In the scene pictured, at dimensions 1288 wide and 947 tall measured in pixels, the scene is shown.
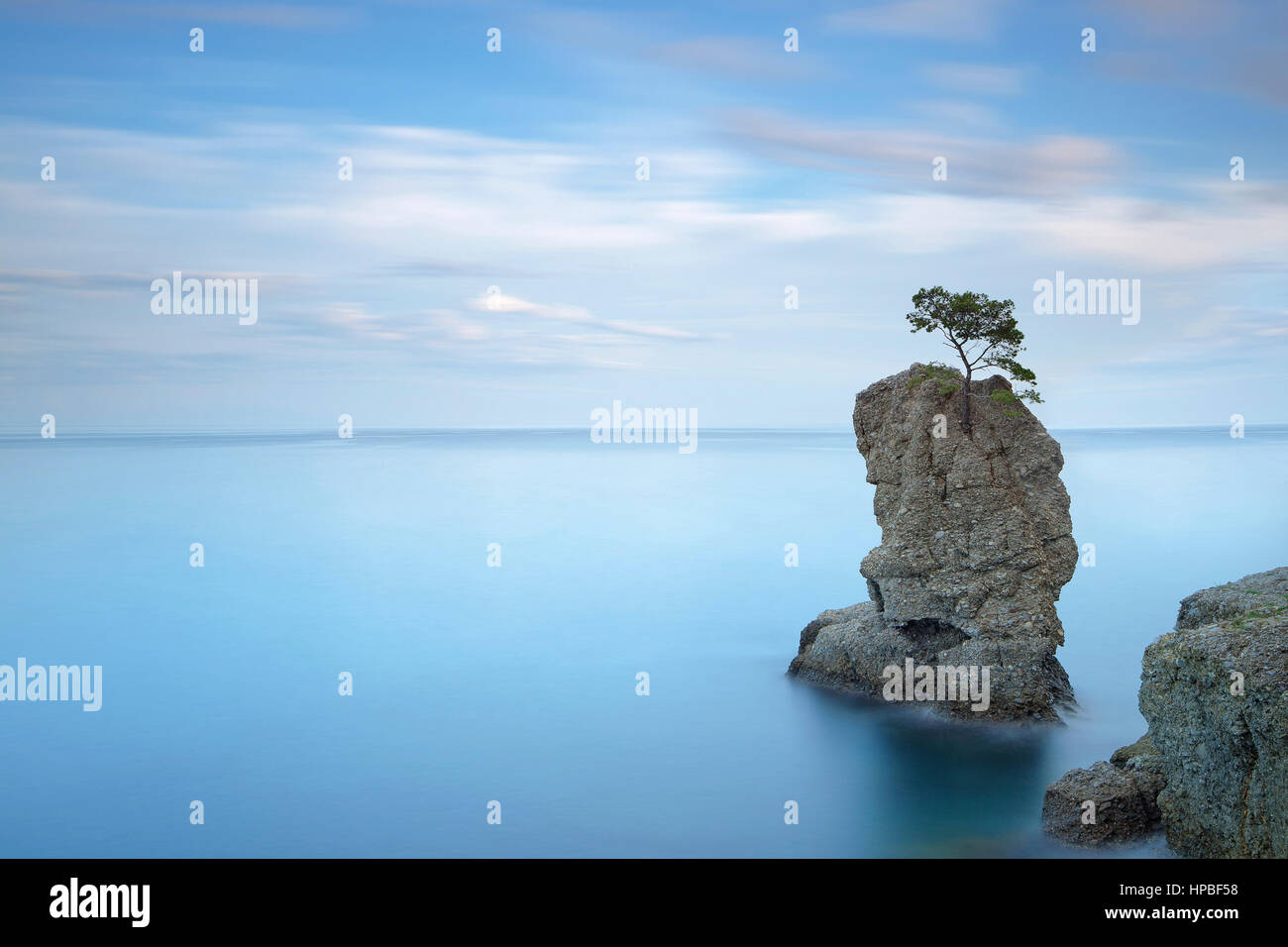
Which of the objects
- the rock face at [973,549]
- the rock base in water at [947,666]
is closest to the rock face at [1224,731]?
the rock base in water at [947,666]

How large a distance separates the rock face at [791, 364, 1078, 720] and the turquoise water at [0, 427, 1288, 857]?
1875mm

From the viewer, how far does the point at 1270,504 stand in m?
89.1

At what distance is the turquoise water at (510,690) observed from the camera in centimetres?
2444

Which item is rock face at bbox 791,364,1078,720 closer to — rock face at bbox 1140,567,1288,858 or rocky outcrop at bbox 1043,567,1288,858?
rocky outcrop at bbox 1043,567,1288,858

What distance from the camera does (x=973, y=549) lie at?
27875 millimetres

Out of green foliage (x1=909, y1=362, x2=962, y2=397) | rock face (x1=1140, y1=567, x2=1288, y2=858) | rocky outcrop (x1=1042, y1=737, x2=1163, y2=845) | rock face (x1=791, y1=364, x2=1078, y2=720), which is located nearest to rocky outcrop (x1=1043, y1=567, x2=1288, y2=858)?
rock face (x1=1140, y1=567, x2=1288, y2=858)

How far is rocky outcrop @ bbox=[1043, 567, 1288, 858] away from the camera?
14820mm

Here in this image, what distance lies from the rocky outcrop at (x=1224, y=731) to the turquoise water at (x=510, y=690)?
4014mm

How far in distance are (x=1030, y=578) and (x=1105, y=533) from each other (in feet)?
162

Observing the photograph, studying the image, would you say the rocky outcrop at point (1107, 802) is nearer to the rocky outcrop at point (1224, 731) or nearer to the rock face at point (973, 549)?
the rocky outcrop at point (1224, 731)

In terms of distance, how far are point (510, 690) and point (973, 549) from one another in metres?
17.7

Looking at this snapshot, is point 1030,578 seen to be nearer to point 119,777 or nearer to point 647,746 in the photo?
point 647,746

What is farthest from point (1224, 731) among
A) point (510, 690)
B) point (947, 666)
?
point (510, 690)
